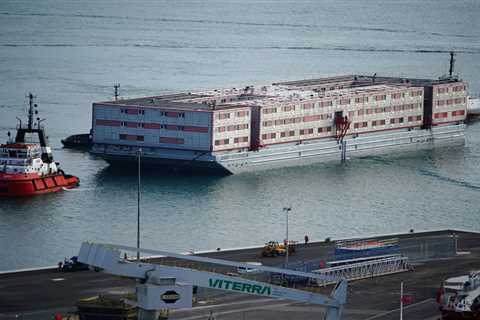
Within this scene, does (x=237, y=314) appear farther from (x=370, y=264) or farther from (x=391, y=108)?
Answer: (x=391, y=108)

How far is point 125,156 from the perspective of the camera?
94750 millimetres

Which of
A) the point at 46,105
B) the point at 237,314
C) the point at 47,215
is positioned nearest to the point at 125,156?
the point at 47,215

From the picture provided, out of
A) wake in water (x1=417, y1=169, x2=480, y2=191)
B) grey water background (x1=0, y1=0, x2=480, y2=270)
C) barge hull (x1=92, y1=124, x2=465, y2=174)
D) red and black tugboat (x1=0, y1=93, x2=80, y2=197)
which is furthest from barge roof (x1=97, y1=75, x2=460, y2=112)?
wake in water (x1=417, y1=169, x2=480, y2=191)

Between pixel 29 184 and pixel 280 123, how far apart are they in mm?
18086

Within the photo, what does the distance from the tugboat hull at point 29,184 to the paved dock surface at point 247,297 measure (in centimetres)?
2457

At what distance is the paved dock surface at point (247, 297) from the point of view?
177 ft

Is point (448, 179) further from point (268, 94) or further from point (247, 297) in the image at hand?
point (247, 297)

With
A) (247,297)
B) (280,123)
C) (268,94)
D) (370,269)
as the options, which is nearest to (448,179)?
(280,123)

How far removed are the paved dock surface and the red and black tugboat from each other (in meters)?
24.7

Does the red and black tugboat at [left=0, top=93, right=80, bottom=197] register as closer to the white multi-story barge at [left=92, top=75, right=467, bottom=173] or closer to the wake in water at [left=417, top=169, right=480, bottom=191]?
the white multi-story barge at [left=92, top=75, right=467, bottom=173]

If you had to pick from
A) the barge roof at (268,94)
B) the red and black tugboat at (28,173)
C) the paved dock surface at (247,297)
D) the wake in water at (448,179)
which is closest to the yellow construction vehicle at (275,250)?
the paved dock surface at (247,297)

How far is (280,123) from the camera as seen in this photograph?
324ft

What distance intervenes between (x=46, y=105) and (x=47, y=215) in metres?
38.0

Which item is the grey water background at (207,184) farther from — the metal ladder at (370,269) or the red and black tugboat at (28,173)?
the metal ladder at (370,269)
